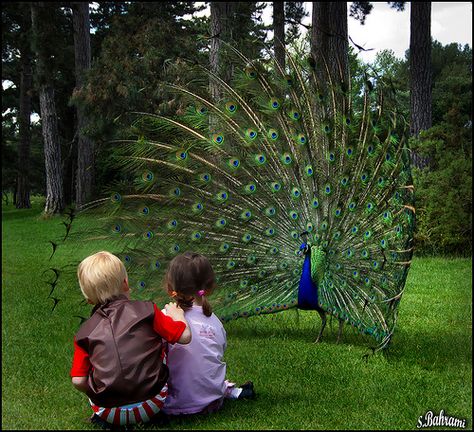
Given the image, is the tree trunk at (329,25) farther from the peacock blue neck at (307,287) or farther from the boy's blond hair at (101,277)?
the boy's blond hair at (101,277)

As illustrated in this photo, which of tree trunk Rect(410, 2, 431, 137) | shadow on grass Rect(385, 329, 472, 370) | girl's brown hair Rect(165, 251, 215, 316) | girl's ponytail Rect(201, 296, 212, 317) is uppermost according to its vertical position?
tree trunk Rect(410, 2, 431, 137)

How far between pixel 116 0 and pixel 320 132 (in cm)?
1441

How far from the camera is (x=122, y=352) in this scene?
3.78 m

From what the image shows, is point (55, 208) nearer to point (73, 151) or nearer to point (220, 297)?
point (73, 151)

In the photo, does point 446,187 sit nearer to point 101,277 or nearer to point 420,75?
point 420,75

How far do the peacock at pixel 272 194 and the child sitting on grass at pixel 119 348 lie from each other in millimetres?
2168

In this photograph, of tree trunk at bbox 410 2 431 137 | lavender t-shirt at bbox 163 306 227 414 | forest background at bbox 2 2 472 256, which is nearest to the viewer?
lavender t-shirt at bbox 163 306 227 414

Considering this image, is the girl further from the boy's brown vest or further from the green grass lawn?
the boy's brown vest

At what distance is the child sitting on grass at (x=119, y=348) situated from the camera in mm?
3781

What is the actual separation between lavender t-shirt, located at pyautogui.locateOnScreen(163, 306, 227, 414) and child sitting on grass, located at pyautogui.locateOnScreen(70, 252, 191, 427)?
145mm

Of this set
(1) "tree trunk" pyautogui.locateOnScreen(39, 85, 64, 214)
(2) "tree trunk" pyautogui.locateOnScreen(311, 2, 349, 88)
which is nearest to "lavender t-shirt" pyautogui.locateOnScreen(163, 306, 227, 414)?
(2) "tree trunk" pyautogui.locateOnScreen(311, 2, 349, 88)

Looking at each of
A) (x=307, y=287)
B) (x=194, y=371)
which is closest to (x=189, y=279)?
(x=194, y=371)

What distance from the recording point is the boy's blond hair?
3889mm

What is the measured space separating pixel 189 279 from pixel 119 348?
0.61m
